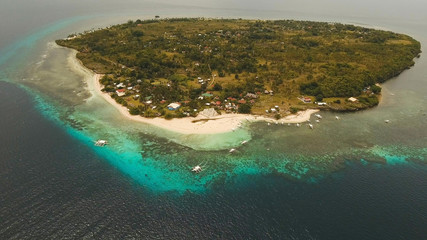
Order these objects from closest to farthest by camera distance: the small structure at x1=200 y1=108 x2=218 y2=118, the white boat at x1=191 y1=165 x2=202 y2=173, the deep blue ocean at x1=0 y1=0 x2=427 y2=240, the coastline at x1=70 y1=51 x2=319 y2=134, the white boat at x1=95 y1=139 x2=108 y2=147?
the deep blue ocean at x1=0 y1=0 x2=427 y2=240 < the white boat at x1=191 y1=165 x2=202 y2=173 < the white boat at x1=95 y1=139 x2=108 y2=147 < the coastline at x1=70 y1=51 x2=319 y2=134 < the small structure at x1=200 y1=108 x2=218 y2=118

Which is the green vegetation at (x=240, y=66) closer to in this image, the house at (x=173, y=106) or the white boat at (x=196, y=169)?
the house at (x=173, y=106)

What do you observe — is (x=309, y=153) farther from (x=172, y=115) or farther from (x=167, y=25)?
(x=167, y=25)

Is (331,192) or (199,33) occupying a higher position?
(199,33)

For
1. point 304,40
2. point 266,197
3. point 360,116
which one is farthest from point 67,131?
point 304,40

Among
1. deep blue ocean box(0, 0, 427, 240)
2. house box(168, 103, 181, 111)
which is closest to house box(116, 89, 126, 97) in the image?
deep blue ocean box(0, 0, 427, 240)

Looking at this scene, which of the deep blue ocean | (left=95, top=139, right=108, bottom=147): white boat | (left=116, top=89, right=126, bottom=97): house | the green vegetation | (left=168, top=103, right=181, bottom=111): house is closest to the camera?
the deep blue ocean

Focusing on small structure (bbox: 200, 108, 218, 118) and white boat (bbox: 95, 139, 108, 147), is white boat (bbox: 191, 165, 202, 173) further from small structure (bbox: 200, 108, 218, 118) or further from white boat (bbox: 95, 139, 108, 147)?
white boat (bbox: 95, 139, 108, 147)

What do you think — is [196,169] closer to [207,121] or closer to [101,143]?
[207,121]

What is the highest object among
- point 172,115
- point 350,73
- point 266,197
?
point 350,73
